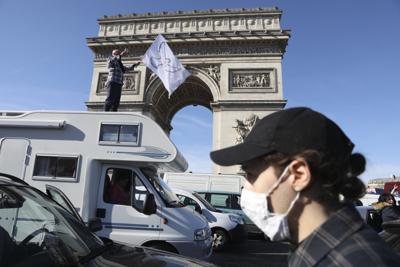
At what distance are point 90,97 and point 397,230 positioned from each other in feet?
82.1

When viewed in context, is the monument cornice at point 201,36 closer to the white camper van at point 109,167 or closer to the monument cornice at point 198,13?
the monument cornice at point 198,13

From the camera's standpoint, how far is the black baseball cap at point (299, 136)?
1150 millimetres

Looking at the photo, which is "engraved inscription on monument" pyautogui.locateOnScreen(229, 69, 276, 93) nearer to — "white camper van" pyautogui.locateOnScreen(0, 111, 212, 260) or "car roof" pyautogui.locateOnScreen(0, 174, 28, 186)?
"white camper van" pyautogui.locateOnScreen(0, 111, 212, 260)

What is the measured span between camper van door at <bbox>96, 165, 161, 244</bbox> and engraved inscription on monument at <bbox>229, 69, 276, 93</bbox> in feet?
60.9

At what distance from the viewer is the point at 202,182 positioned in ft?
46.8

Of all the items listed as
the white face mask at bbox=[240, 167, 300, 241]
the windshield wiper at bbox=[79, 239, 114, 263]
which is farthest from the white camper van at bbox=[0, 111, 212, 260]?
the white face mask at bbox=[240, 167, 300, 241]

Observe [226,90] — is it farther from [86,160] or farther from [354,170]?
[354,170]

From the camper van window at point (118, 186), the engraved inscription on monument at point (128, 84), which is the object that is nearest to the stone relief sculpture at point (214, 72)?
the engraved inscription on monument at point (128, 84)

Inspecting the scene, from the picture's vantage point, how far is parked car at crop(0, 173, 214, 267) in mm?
2057

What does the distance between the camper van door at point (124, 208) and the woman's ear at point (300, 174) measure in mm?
4164

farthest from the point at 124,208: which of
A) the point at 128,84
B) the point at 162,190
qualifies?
the point at 128,84

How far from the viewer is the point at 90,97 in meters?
24.9

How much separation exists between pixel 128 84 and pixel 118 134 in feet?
66.3

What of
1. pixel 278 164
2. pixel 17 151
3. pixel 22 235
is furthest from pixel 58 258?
pixel 17 151
